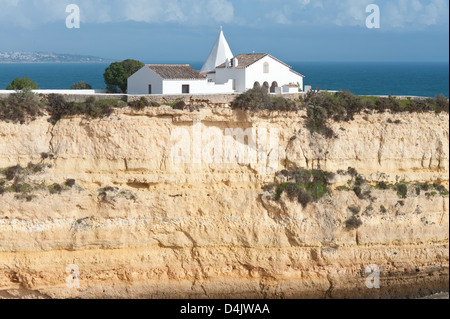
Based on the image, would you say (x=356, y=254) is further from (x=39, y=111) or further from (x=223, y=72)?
(x=39, y=111)

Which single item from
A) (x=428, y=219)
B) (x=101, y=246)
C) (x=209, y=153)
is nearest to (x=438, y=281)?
(x=428, y=219)

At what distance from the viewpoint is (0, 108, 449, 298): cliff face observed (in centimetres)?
2528

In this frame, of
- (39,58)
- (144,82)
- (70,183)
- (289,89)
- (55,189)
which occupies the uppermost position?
(39,58)

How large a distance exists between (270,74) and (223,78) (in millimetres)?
1791

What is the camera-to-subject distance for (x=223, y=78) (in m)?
30.6

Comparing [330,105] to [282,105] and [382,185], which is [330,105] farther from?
[382,185]

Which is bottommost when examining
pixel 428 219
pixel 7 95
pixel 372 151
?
pixel 428 219

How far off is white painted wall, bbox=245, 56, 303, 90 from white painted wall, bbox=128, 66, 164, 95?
339cm

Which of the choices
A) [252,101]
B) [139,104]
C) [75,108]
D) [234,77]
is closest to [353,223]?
[252,101]

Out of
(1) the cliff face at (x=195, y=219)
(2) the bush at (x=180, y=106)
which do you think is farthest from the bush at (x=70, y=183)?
(2) the bush at (x=180, y=106)

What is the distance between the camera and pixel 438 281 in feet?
91.4

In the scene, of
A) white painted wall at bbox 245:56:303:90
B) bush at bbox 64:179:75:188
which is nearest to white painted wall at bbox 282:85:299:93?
white painted wall at bbox 245:56:303:90

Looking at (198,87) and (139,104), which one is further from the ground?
(198,87)

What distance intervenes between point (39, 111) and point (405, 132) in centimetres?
1247
